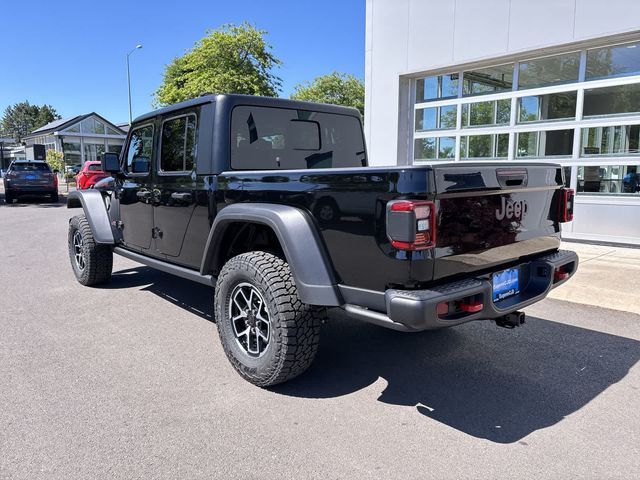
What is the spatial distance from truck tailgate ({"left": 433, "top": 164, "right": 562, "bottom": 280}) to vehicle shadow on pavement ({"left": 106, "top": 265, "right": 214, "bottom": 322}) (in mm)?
2728

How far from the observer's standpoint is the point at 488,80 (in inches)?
376

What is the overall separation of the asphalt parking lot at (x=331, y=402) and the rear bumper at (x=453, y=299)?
629 mm

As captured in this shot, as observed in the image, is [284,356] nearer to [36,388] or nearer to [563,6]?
[36,388]

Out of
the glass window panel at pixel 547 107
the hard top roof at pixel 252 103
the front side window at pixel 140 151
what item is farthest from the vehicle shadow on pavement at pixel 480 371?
the glass window panel at pixel 547 107

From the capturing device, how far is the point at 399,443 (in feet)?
8.64

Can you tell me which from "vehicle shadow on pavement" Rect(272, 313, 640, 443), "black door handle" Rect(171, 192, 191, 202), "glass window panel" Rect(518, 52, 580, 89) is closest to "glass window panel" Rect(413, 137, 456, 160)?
"glass window panel" Rect(518, 52, 580, 89)

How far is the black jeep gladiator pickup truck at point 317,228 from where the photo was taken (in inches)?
102

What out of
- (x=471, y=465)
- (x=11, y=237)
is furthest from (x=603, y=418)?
(x=11, y=237)

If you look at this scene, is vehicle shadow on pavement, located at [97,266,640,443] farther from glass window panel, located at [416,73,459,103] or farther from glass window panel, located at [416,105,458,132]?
glass window panel, located at [416,73,459,103]

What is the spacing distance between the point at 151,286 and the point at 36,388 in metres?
2.76

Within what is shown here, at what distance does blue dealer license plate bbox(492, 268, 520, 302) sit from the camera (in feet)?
9.78

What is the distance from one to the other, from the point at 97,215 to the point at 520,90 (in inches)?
298

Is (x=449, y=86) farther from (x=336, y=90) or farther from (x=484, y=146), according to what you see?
(x=336, y=90)

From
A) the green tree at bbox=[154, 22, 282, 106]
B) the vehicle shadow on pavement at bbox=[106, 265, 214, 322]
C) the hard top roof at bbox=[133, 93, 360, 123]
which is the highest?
the green tree at bbox=[154, 22, 282, 106]
